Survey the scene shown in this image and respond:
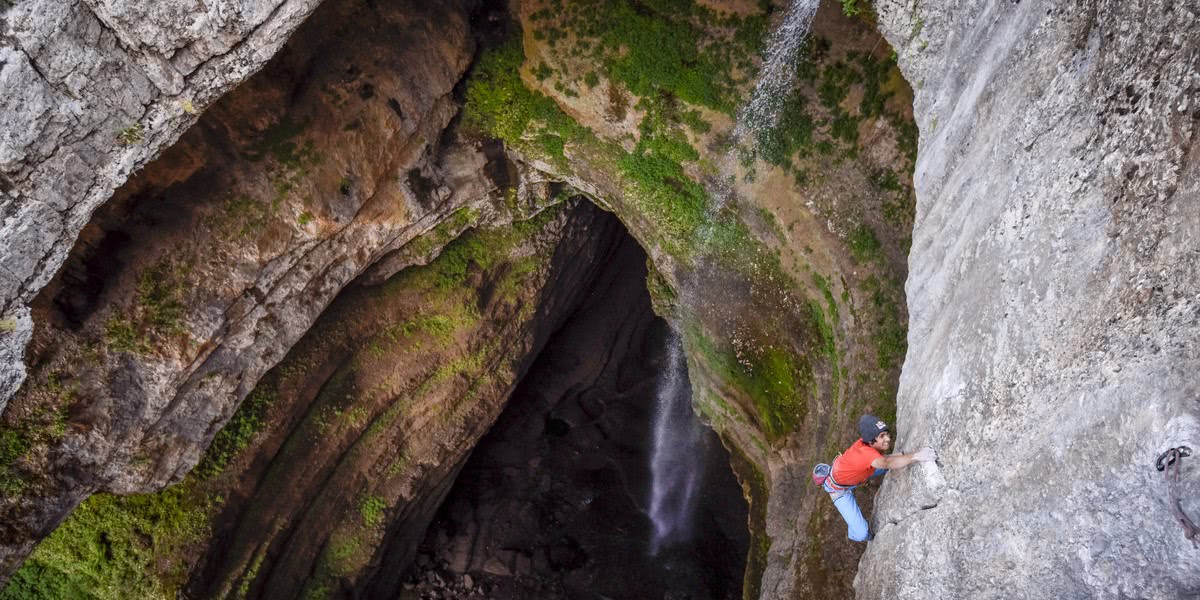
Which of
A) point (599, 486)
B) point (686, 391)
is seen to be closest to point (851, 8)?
point (686, 391)

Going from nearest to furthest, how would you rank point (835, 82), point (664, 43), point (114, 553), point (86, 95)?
point (86, 95)
point (835, 82)
point (664, 43)
point (114, 553)

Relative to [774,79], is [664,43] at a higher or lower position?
higher

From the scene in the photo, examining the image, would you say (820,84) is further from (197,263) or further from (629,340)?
(629,340)

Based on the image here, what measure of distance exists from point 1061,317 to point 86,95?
789 centimetres

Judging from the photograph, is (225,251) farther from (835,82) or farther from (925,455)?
(925,455)

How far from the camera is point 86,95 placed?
5.94m

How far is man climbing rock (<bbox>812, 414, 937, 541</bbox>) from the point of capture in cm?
513

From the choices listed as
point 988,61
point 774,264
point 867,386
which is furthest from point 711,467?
point 988,61

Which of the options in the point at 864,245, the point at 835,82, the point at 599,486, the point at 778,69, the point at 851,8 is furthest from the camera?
the point at 599,486

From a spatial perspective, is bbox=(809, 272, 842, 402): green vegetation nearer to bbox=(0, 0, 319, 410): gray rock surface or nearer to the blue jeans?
the blue jeans

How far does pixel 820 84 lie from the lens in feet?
28.5

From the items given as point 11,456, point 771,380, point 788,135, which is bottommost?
point 11,456

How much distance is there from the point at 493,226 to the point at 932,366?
9163 mm

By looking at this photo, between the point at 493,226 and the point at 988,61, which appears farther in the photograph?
the point at 493,226
